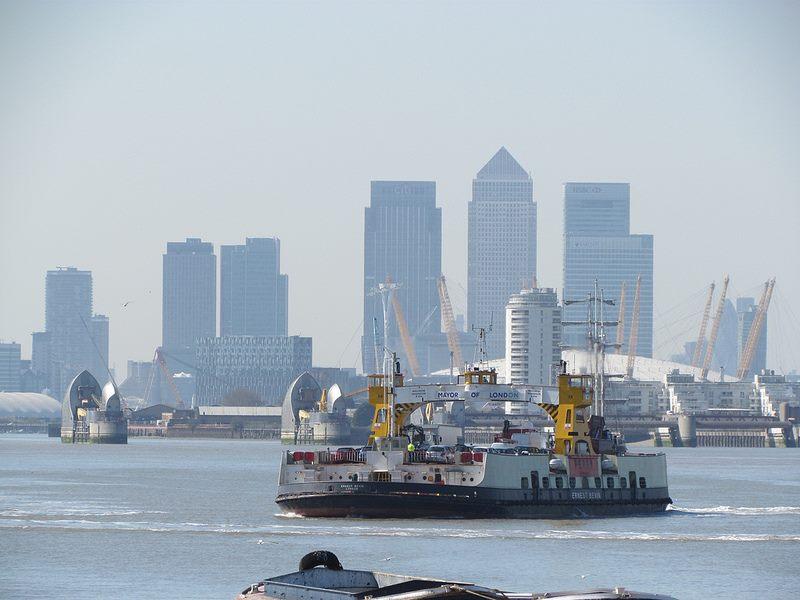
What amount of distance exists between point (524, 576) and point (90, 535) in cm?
2302

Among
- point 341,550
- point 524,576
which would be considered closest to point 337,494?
point 341,550

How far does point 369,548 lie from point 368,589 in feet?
104

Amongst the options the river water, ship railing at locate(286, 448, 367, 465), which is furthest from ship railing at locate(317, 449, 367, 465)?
the river water

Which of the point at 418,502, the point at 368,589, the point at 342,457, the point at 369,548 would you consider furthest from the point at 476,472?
the point at 368,589

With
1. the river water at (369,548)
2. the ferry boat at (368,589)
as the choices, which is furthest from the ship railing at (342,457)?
the ferry boat at (368,589)

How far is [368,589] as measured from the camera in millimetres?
41062

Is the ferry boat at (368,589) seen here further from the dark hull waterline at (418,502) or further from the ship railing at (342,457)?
the ship railing at (342,457)

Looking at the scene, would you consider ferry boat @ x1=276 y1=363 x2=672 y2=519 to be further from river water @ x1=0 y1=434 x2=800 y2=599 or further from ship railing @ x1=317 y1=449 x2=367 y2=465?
river water @ x1=0 y1=434 x2=800 y2=599

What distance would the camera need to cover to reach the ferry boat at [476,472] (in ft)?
287

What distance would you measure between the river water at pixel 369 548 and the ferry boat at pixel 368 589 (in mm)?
16187

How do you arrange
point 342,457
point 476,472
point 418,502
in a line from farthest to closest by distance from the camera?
point 342,457 → point 476,472 → point 418,502

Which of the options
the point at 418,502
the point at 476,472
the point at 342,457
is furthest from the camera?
the point at 342,457

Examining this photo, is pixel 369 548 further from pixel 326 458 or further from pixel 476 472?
pixel 326 458

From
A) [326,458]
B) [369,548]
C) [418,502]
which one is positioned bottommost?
[369,548]
